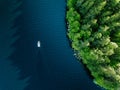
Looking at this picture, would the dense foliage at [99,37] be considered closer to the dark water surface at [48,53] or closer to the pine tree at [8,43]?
the dark water surface at [48,53]

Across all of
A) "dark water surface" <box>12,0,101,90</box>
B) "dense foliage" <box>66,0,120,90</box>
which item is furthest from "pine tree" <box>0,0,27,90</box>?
"dense foliage" <box>66,0,120,90</box>

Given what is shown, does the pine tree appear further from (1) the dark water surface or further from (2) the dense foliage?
(2) the dense foliage

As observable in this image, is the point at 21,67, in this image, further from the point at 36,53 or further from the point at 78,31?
the point at 78,31

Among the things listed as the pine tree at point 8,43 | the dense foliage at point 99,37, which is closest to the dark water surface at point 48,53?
the pine tree at point 8,43

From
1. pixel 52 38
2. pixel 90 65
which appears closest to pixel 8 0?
pixel 52 38

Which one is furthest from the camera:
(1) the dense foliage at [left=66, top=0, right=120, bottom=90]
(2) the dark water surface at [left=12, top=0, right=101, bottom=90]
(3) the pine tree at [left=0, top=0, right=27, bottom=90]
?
(2) the dark water surface at [left=12, top=0, right=101, bottom=90]

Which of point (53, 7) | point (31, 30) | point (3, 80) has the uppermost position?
point (53, 7)

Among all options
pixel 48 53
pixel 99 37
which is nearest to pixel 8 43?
pixel 48 53
